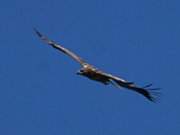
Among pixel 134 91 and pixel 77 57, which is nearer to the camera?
pixel 134 91

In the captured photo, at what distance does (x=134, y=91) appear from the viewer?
15.4 meters

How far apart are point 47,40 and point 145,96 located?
4965mm

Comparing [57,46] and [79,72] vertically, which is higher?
[57,46]

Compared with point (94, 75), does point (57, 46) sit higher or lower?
higher

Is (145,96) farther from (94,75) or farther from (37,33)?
(37,33)

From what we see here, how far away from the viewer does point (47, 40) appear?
63.3 feet

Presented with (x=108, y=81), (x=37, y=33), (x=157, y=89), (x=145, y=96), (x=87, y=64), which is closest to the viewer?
(x=157, y=89)

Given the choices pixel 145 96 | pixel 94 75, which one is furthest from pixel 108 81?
pixel 145 96

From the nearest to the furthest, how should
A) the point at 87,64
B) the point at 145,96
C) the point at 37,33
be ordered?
the point at 145,96, the point at 87,64, the point at 37,33

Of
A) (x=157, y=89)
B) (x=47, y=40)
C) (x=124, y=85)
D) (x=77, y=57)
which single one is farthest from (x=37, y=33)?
(x=157, y=89)

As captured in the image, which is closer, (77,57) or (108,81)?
(108,81)

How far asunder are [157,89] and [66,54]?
5216 mm

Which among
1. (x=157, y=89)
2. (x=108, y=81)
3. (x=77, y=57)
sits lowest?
(x=157, y=89)

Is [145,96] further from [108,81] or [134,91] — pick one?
[108,81]
